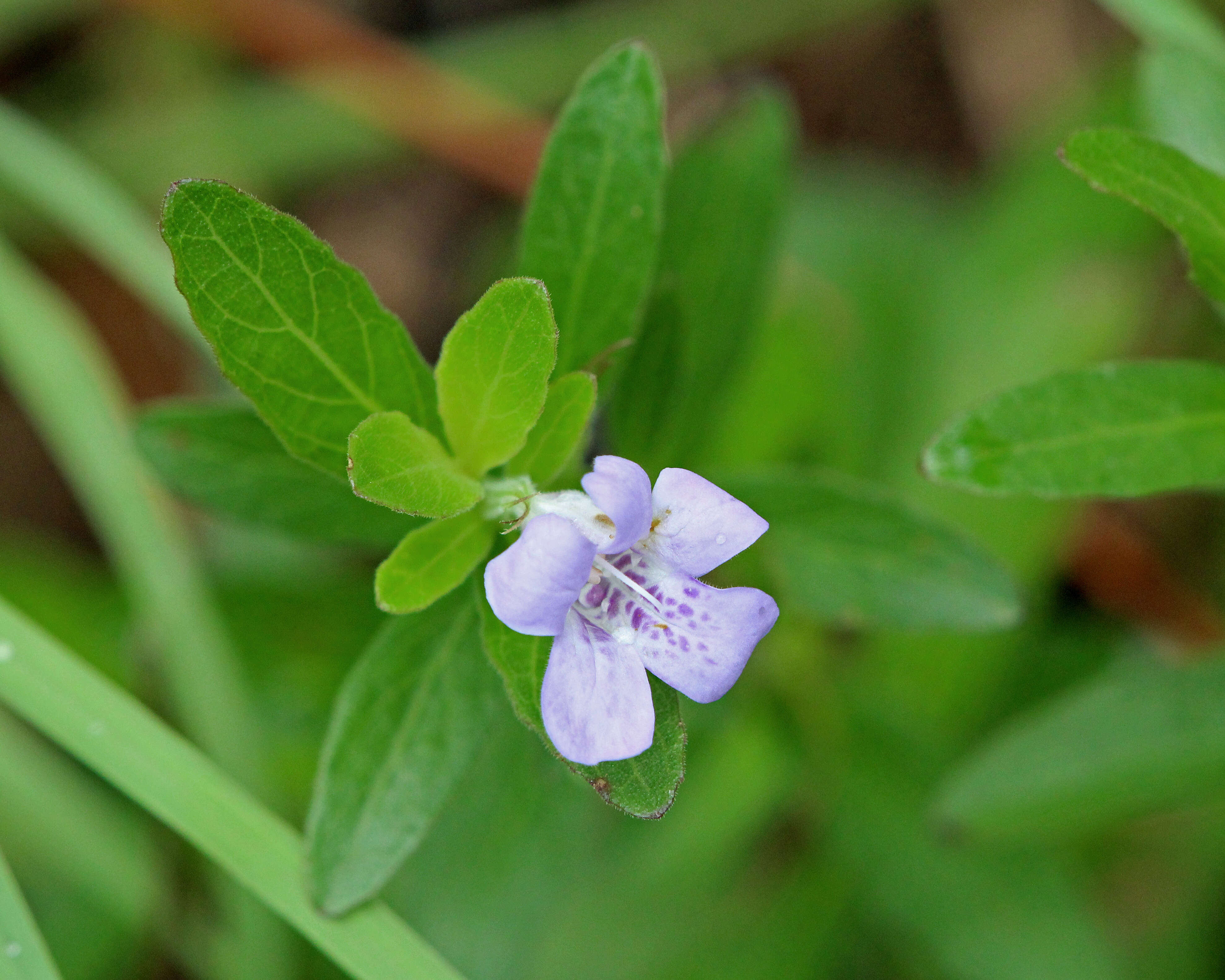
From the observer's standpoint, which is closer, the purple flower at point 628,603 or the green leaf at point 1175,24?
the purple flower at point 628,603

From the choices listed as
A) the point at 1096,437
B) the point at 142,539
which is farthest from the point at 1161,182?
the point at 142,539

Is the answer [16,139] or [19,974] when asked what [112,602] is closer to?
[16,139]

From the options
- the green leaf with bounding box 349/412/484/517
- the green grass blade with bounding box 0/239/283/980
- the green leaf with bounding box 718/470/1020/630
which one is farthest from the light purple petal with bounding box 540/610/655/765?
the green grass blade with bounding box 0/239/283/980

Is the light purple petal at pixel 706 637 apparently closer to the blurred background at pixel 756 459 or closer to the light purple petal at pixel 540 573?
the light purple petal at pixel 540 573

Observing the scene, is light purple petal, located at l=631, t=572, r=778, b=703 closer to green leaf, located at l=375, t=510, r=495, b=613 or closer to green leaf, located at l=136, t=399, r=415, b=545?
green leaf, located at l=375, t=510, r=495, b=613

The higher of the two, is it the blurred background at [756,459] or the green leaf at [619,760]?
the green leaf at [619,760]

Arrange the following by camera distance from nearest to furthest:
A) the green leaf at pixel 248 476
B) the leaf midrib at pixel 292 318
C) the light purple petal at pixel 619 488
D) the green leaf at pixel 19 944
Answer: the light purple petal at pixel 619 488, the leaf midrib at pixel 292 318, the green leaf at pixel 19 944, the green leaf at pixel 248 476

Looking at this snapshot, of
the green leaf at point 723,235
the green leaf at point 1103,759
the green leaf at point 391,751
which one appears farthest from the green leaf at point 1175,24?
the green leaf at point 391,751
